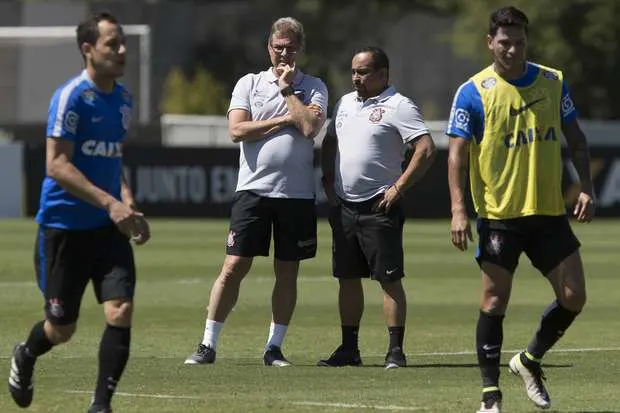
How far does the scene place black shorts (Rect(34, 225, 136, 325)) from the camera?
8695 millimetres

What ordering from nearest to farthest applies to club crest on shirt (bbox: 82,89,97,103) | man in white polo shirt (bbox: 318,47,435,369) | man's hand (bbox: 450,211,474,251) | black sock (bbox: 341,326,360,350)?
club crest on shirt (bbox: 82,89,97,103), man's hand (bbox: 450,211,474,251), man in white polo shirt (bbox: 318,47,435,369), black sock (bbox: 341,326,360,350)

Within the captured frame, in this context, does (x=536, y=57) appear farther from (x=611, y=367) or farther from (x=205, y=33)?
(x=611, y=367)

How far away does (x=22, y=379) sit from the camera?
29.4 ft

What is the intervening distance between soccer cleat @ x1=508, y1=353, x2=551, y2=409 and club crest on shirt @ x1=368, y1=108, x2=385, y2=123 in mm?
2251

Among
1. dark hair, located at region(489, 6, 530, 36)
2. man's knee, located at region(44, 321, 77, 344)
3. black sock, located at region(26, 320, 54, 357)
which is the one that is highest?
dark hair, located at region(489, 6, 530, 36)

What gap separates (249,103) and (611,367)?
2.81m

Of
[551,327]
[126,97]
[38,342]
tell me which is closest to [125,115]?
[126,97]

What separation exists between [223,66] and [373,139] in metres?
48.9

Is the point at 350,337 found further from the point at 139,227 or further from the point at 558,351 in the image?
the point at 139,227

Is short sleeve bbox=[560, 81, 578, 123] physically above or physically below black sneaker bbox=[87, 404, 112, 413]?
above

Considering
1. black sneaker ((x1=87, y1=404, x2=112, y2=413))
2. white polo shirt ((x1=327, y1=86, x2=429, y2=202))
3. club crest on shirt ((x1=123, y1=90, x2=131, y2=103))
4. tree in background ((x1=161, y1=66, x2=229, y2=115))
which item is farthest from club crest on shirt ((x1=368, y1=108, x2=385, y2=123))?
tree in background ((x1=161, y1=66, x2=229, y2=115))

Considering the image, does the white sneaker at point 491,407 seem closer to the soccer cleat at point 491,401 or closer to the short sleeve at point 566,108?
the soccer cleat at point 491,401

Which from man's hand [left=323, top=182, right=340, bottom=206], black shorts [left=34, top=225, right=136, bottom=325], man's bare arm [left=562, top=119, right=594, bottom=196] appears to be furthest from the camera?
man's hand [left=323, top=182, right=340, bottom=206]

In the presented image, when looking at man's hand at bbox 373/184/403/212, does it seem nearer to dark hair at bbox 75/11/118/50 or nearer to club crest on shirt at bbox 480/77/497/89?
club crest on shirt at bbox 480/77/497/89
